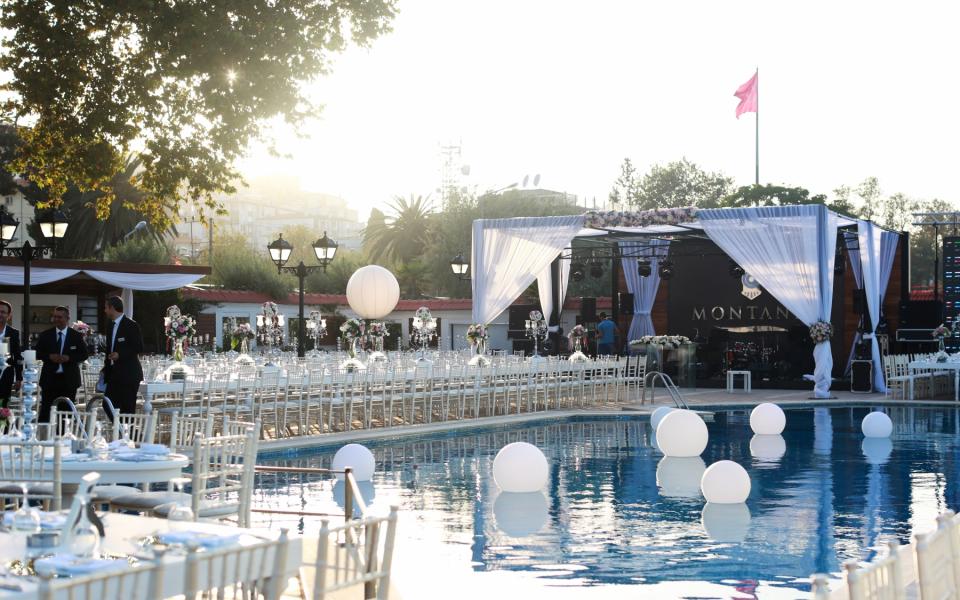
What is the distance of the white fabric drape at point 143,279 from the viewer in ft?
63.8

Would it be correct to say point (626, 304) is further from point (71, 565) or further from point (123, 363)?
point (71, 565)

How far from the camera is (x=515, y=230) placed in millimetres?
20312

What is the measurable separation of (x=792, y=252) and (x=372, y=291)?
8057 mm

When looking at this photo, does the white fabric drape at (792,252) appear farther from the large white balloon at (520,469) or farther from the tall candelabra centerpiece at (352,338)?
the large white balloon at (520,469)

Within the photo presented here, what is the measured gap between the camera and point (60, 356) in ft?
29.3

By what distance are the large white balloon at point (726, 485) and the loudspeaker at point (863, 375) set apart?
1196 cm

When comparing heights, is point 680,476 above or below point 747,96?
below

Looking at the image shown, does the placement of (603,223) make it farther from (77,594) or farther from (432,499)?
(77,594)

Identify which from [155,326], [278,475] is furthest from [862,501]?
[155,326]

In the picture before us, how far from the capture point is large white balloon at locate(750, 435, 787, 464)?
39.0 ft

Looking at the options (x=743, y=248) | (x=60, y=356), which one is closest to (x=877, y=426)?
(x=743, y=248)

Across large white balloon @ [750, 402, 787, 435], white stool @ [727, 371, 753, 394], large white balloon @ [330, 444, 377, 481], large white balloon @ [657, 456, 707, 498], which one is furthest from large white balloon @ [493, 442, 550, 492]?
white stool @ [727, 371, 753, 394]

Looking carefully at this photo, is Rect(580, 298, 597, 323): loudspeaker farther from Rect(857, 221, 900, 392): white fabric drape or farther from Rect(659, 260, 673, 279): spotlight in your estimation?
Rect(857, 221, 900, 392): white fabric drape

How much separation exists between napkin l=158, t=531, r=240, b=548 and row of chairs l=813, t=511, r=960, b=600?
6.04 feet
